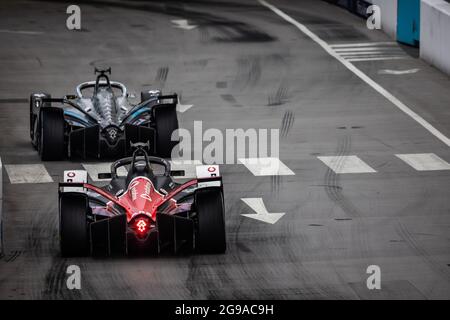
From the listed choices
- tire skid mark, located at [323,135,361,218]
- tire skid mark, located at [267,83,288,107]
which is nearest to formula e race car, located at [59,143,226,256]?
tire skid mark, located at [323,135,361,218]

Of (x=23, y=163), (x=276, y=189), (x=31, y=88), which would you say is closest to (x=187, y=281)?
(x=276, y=189)

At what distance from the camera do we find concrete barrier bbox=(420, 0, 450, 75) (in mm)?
34375

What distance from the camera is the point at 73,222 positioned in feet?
61.1

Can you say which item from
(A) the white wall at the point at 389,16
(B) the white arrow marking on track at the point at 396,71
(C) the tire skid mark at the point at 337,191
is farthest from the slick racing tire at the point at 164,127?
(A) the white wall at the point at 389,16

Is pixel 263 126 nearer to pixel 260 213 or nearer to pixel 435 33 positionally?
pixel 260 213

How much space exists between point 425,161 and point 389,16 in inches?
567

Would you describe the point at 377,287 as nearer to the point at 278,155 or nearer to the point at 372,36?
the point at 278,155

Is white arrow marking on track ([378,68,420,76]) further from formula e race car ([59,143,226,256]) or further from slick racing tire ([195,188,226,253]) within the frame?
slick racing tire ([195,188,226,253])

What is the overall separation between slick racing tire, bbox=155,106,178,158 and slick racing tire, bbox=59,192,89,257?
23.3 feet

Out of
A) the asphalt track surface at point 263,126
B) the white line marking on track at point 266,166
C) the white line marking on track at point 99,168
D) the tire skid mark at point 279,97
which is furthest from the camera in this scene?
the tire skid mark at point 279,97

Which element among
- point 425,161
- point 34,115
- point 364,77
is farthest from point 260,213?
point 364,77

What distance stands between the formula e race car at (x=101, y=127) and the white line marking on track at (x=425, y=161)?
162 inches

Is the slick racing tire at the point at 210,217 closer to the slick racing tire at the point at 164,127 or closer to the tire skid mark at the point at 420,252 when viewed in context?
the tire skid mark at the point at 420,252

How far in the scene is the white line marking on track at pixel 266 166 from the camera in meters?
24.6
